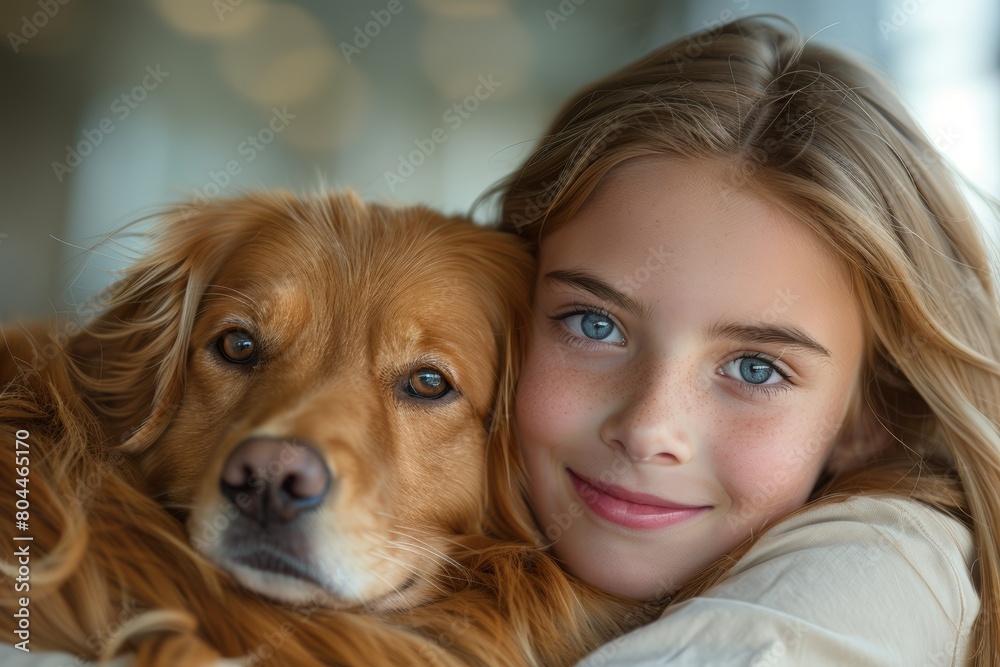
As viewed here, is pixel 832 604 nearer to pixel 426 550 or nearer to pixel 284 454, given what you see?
pixel 426 550

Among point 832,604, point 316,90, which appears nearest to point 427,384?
point 832,604

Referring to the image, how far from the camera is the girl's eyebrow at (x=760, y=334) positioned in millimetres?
1591

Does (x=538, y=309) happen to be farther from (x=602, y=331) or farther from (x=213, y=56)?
(x=213, y=56)

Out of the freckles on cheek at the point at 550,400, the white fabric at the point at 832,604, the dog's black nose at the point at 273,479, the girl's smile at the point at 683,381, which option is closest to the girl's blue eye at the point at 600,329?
the girl's smile at the point at 683,381

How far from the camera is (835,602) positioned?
1.29 metres

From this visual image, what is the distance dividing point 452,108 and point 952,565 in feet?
9.93

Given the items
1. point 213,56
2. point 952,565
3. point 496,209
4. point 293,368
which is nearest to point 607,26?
point 496,209

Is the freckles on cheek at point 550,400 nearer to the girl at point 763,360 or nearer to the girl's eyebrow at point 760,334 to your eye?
the girl at point 763,360

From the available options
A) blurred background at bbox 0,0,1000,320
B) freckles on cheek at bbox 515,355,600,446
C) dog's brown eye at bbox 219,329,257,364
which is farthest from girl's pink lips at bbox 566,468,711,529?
blurred background at bbox 0,0,1000,320

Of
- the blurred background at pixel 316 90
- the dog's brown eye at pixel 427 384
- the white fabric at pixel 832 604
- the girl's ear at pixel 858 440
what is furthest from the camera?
the blurred background at pixel 316 90

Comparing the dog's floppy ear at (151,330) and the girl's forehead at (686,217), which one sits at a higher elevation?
the girl's forehead at (686,217)

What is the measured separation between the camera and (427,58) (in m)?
3.89

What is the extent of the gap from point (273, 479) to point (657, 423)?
28.5 inches

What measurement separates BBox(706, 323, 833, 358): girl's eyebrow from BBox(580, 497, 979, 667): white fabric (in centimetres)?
Result: 34
